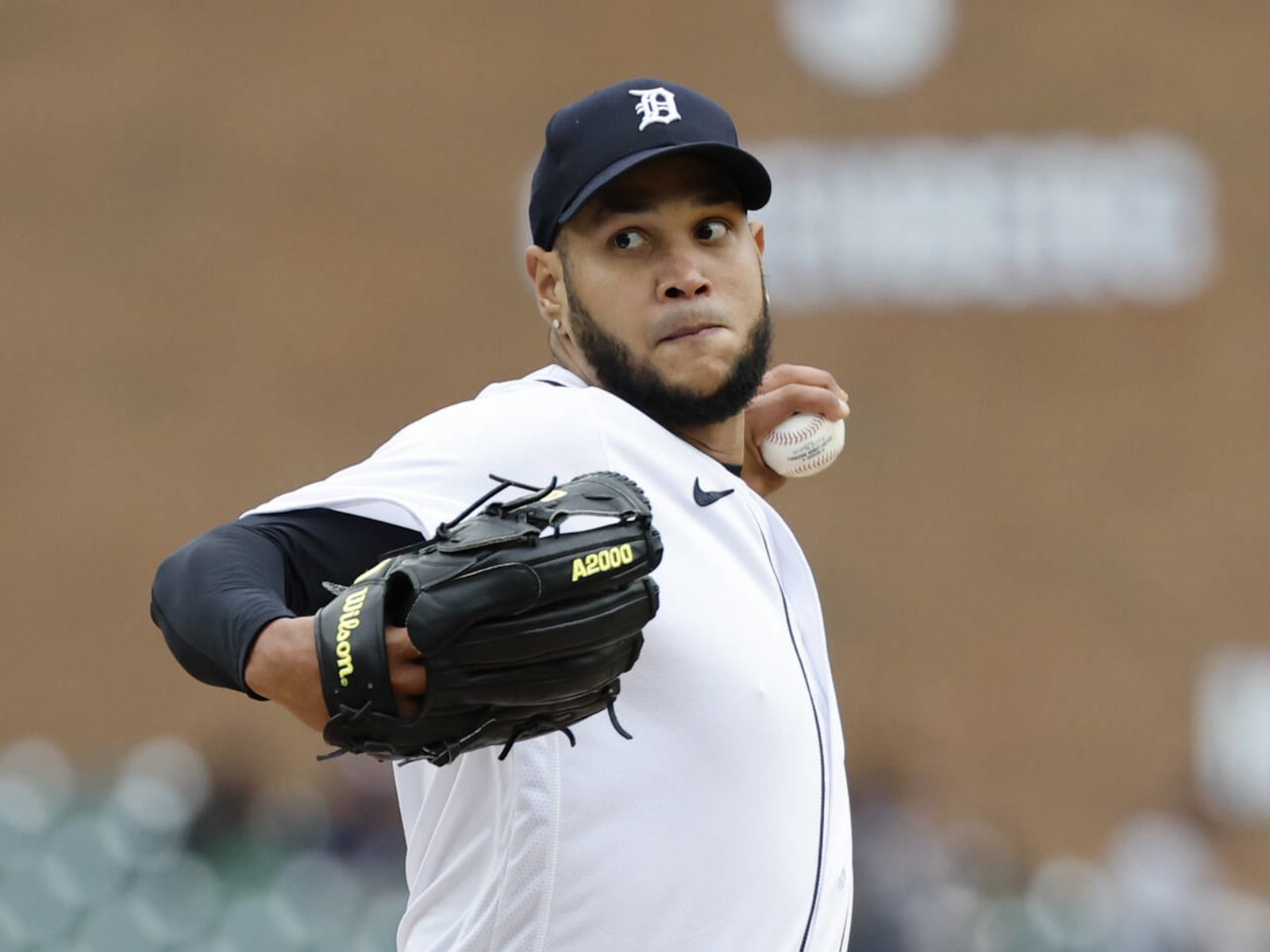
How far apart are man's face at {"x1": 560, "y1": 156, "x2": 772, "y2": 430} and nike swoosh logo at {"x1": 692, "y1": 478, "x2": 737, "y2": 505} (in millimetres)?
120

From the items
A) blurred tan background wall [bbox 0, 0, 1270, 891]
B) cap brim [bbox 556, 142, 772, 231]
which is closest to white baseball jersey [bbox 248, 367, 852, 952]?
cap brim [bbox 556, 142, 772, 231]

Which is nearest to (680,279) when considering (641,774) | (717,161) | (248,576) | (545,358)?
(717,161)

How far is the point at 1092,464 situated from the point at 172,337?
294cm

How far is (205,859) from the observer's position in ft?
16.2

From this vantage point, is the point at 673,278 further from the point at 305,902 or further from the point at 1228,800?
the point at 1228,800

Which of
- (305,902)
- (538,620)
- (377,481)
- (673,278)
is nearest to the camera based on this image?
(538,620)

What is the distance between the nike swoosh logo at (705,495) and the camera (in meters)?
1.82

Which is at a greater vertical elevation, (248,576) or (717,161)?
(717,161)

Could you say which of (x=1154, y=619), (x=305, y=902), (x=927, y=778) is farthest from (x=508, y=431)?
(x=1154, y=619)

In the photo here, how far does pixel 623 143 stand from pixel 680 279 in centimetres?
16

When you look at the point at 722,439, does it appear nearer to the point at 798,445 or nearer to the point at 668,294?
the point at 668,294

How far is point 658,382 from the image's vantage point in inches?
75.1

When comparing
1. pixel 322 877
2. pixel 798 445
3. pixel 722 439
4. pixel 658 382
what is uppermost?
pixel 658 382

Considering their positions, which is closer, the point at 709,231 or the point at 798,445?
the point at 709,231
